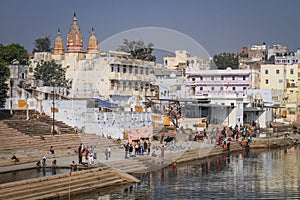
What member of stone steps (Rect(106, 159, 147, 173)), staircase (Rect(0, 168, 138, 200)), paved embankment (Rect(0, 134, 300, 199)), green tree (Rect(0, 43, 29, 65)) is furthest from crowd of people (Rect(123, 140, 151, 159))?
green tree (Rect(0, 43, 29, 65))

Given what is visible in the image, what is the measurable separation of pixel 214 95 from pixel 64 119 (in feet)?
58.2

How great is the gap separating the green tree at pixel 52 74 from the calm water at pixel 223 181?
1927cm

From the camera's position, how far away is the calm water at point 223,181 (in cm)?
2217

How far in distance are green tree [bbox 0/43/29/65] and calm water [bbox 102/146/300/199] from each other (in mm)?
23158

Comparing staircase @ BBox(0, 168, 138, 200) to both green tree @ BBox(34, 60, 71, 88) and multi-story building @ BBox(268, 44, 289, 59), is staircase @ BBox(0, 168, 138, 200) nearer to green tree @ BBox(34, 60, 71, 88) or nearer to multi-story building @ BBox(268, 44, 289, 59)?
green tree @ BBox(34, 60, 71, 88)

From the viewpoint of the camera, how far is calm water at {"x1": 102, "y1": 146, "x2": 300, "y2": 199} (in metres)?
22.2

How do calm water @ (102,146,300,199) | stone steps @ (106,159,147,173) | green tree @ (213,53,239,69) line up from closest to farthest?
calm water @ (102,146,300,199), stone steps @ (106,159,147,173), green tree @ (213,53,239,69)

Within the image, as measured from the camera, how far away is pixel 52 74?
49656 mm

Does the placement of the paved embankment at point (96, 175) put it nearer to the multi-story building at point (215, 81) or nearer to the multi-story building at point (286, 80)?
the multi-story building at point (215, 81)

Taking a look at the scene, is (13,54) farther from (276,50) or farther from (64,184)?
(276,50)

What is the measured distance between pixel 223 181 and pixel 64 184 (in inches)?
298

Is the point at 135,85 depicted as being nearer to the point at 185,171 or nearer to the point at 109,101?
the point at 109,101

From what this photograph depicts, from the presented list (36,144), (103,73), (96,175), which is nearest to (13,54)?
(103,73)

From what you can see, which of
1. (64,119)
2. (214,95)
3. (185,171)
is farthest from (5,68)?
(214,95)
